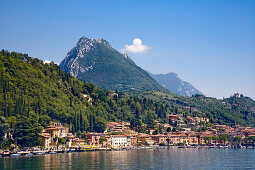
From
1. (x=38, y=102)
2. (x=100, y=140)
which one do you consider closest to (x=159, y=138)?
(x=100, y=140)

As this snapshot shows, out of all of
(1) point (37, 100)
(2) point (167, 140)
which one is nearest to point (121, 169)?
(1) point (37, 100)

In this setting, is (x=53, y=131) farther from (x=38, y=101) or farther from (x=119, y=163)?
(x=119, y=163)

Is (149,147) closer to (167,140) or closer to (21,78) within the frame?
(167,140)

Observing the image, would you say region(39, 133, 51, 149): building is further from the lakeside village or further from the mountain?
the mountain

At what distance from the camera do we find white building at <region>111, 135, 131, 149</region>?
16788 centimetres

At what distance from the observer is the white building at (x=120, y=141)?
168m

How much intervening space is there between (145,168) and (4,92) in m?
82.5

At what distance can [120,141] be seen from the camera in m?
172

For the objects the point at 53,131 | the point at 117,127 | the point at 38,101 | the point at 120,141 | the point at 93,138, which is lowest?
the point at 120,141

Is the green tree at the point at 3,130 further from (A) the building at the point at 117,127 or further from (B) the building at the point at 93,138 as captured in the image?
(A) the building at the point at 117,127

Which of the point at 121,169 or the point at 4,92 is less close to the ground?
the point at 4,92

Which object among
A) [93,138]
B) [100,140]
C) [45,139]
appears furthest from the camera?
[100,140]

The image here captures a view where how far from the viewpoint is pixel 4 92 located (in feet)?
457

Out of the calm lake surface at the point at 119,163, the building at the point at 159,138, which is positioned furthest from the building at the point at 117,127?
the calm lake surface at the point at 119,163
